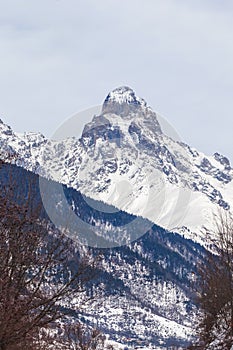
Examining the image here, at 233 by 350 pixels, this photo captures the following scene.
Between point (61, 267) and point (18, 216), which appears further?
point (61, 267)

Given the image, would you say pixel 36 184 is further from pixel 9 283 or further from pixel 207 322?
pixel 207 322

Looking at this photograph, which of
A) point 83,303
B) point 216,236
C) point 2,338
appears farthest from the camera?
point 216,236

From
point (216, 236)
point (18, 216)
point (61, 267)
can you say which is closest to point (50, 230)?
point (61, 267)

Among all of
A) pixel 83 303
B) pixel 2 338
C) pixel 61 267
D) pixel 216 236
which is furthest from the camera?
pixel 216 236

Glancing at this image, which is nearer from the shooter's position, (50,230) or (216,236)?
(50,230)

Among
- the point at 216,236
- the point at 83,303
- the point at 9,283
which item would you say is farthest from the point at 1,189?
the point at 216,236

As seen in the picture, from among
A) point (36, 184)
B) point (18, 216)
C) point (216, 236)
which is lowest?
point (18, 216)

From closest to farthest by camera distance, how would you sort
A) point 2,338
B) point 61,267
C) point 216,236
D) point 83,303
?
point 2,338
point 83,303
point 61,267
point 216,236

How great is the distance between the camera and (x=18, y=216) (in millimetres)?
20062

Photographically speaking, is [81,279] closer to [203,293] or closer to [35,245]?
[35,245]

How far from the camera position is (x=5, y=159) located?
19.4m

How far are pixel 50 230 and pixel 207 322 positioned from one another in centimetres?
1544

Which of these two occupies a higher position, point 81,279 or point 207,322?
point 207,322

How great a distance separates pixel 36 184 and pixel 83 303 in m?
4.19
